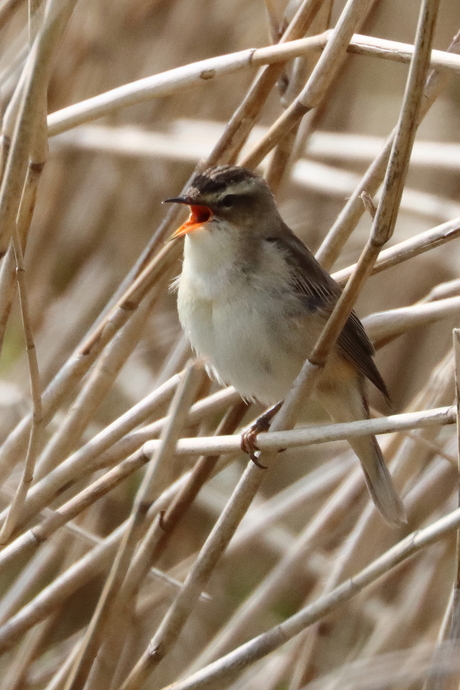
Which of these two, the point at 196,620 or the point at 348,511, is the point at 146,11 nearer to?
the point at 348,511

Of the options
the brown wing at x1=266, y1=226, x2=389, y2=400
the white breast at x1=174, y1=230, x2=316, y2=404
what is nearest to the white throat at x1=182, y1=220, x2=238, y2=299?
the white breast at x1=174, y1=230, x2=316, y2=404

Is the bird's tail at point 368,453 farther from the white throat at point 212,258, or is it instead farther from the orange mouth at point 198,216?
the orange mouth at point 198,216

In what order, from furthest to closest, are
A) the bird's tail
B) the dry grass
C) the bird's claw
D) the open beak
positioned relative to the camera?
1. the bird's tail
2. the open beak
3. the bird's claw
4. the dry grass

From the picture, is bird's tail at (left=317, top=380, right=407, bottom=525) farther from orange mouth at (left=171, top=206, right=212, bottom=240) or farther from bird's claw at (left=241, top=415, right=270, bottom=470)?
orange mouth at (left=171, top=206, right=212, bottom=240)

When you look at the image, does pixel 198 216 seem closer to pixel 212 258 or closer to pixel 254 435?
pixel 212 258

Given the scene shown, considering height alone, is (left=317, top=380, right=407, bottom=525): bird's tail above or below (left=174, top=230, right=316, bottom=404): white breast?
below

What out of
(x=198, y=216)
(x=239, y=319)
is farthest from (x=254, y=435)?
(x=198, y=216)

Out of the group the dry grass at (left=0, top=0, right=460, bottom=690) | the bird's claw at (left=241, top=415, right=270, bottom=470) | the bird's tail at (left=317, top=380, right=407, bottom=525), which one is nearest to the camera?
the dry grass at (left=0, top=0, right=460, bottom=690)

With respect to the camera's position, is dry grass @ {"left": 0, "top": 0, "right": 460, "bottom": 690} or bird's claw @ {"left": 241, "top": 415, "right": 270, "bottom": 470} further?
bird's claw @ {"left": 241, "top": 415, "right": 270, "bottom": 470}
